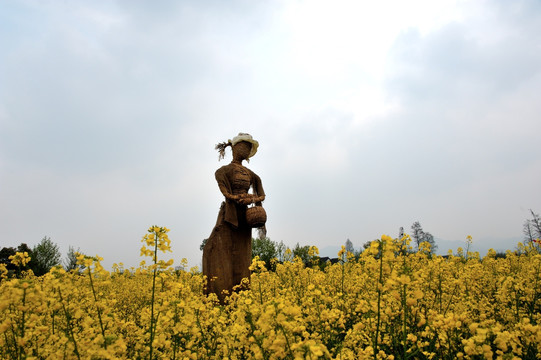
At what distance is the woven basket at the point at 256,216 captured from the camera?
5.89 m

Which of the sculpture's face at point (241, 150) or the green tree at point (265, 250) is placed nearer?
the sculpture's face at point (241, 150)

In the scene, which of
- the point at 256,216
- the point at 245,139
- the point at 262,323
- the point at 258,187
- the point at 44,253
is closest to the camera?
the point at 262,323

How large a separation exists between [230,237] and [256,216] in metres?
0.69

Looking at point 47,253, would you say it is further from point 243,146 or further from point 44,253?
point 243,146

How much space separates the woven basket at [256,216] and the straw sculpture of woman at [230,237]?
0.03 meters

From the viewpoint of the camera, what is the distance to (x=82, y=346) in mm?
1879

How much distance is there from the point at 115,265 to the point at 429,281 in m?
9.64

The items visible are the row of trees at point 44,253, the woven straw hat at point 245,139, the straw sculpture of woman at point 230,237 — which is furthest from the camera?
the row of trees at point 44,253

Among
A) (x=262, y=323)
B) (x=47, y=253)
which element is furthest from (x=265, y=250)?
(x=262, y=323)

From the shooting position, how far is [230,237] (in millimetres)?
6090

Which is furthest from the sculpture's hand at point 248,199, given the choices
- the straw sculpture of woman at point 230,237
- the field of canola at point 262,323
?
the field of canola at point 262,323

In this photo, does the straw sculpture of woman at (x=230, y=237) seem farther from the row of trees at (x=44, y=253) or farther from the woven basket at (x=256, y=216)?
the row of trees at (x=44, y=253)

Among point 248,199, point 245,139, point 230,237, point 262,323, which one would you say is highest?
point 245,139

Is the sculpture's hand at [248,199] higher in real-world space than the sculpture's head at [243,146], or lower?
lower
